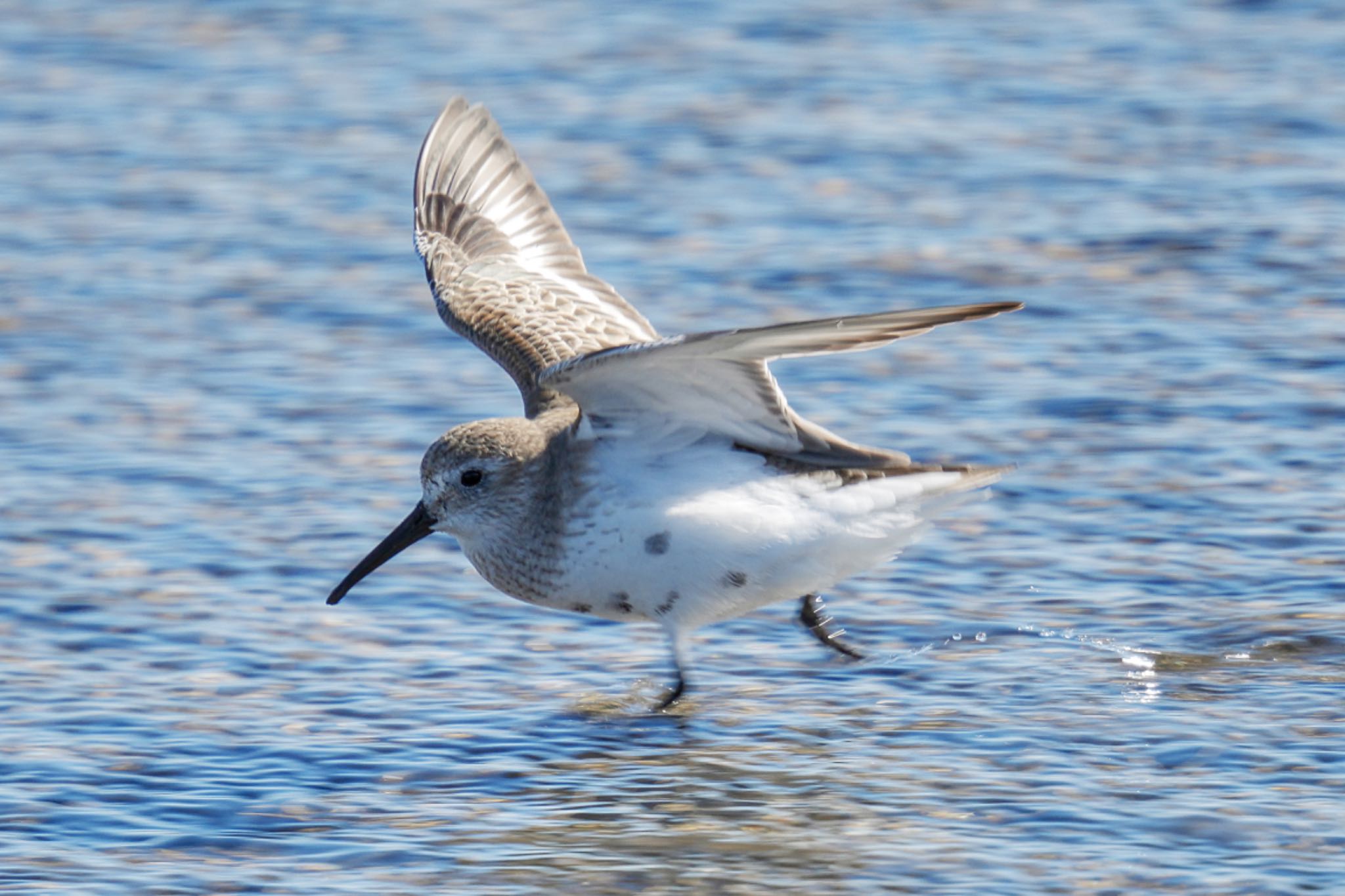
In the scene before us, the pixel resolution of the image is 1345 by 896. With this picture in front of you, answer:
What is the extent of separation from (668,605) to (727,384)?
77cm

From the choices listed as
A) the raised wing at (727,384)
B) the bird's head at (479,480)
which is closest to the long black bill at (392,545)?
the bird's head at (479,480)

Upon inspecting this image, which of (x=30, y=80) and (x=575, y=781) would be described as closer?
(x=575, y=781)

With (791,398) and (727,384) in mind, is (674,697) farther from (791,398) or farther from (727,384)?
(791,398)

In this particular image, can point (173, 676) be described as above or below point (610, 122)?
below

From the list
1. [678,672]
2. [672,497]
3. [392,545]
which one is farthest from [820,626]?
[392,545]

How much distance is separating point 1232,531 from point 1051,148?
491cm

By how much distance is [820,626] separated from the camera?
7.45 meters

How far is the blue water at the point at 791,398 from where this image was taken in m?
6.11

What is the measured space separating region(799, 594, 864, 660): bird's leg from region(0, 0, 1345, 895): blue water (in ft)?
0.31

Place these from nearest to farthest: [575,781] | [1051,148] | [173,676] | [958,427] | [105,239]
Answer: [575,781] → [173,676] → [958,427] → [105,239] → [1051,148]

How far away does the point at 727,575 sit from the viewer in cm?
682

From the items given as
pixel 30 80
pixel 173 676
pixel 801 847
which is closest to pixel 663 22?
pixel 30 80

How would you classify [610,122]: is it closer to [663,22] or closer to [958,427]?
[663,22]

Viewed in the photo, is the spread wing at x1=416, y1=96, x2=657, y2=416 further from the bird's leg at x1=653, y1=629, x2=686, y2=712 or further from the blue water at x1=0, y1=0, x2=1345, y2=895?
the bird's leg at x1=653, y1=629, x2=686, y2=712
